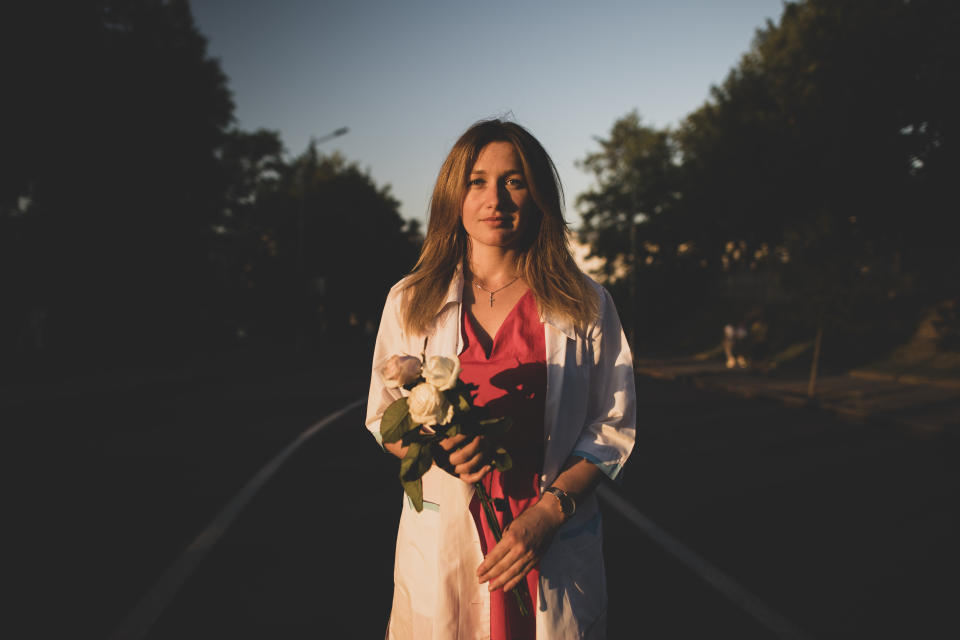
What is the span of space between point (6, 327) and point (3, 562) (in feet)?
63.4

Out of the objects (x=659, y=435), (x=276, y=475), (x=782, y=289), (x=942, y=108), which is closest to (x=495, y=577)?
(x=276, y=475)

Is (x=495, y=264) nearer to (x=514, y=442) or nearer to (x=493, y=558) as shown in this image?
(x=514, y=442)

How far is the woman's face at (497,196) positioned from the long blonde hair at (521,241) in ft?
0.08

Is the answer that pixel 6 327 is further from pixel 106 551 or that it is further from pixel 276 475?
pixel 106 551

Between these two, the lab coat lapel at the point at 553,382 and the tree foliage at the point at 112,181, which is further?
the tree foliage at the point at 112,181

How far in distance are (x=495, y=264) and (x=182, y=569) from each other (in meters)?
3.36

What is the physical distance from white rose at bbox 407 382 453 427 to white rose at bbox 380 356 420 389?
67mm

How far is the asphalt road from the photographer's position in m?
3.62

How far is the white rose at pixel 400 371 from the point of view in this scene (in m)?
1.63

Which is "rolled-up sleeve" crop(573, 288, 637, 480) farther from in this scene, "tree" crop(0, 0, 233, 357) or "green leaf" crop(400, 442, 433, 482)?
"tree" crop(0, 0, 233, 357)

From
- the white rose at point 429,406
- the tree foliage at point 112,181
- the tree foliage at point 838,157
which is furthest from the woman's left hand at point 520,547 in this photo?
the tree foliage at point 112,181

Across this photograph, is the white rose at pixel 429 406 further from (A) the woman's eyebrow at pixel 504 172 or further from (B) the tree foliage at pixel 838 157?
(B) the tree foliage at pixel 838 157

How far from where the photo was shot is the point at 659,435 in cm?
971

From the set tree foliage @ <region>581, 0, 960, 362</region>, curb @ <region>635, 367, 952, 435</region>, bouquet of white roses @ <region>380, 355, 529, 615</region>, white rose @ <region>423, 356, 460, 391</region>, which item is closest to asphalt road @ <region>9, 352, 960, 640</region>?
curb @ <region>635, 367, 952, 435</region>
